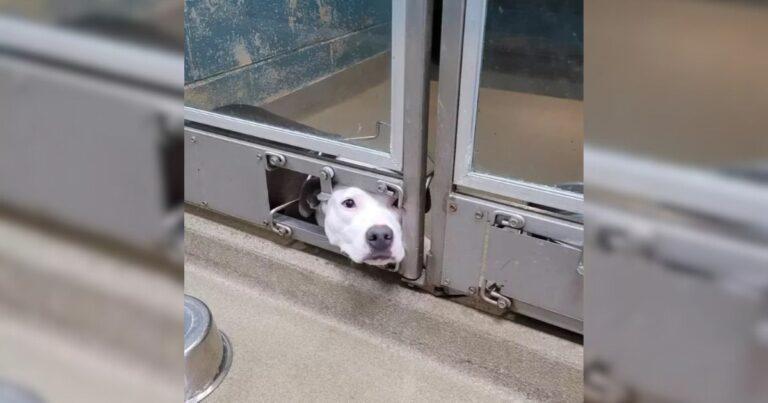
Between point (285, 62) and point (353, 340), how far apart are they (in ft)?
2.10

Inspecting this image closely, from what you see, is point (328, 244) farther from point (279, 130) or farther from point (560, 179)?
point (560, 179)

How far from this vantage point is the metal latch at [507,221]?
875 millimetres

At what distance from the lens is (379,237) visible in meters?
0.92

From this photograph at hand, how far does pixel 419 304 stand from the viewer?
100 cm

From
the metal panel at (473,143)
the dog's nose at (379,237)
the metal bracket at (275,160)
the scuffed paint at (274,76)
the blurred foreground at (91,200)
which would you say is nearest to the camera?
the blurred foreground at (91,200)

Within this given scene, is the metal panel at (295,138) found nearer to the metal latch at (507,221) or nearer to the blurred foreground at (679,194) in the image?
the metal latch at (507,221)

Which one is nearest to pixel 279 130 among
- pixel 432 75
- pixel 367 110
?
pixel 367 110

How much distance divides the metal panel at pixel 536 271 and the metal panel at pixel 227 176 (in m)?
0.45

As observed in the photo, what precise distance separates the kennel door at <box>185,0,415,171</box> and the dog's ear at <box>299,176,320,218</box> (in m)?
0.09

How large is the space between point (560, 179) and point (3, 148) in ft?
2.65

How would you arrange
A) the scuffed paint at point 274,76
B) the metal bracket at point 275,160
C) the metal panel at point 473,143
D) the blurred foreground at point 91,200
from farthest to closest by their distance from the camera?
1. the scuffed paint at point 274,76
2. the metal bracket at point 275,160
3. the metal panel at point 473,143
4. the blurred foreground at point 91,200

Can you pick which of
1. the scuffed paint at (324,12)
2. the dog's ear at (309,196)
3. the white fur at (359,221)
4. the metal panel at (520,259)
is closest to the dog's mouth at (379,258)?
the white fur at (359,221)

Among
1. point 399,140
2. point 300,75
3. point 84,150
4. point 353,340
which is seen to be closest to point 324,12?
point 300,75

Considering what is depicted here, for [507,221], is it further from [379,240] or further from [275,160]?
[275,160]
